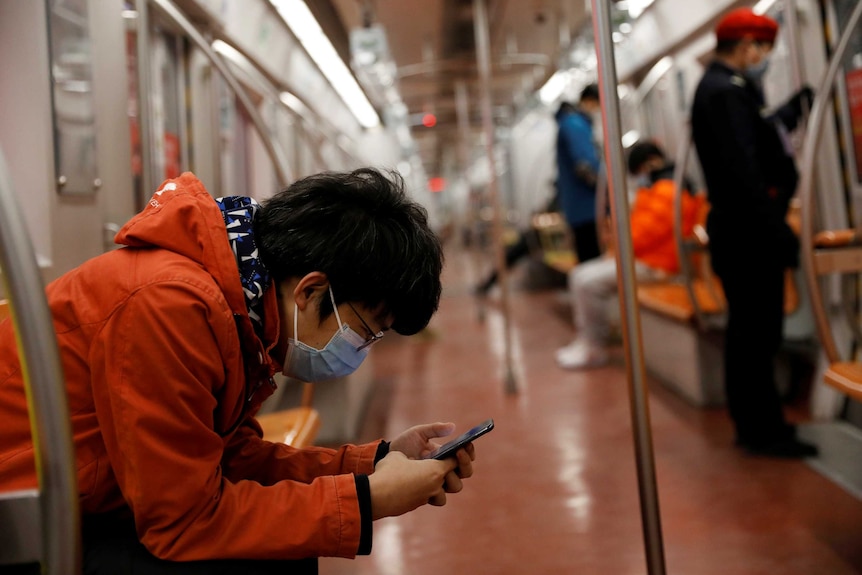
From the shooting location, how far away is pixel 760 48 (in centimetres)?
290

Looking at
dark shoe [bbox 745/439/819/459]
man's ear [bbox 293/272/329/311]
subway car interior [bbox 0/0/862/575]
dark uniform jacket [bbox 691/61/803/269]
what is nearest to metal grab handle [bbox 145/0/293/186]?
subway car interior [bbox 0/0/862/575]

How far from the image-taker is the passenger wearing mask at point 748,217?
2.70 m

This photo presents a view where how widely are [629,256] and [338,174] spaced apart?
56 cm

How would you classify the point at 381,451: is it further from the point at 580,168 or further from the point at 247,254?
the point at 580,168

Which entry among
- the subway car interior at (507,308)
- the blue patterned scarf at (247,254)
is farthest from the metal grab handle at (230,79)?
the blue patterned scarf at (247,254)

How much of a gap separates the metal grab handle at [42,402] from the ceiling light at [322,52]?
3644 millimetres

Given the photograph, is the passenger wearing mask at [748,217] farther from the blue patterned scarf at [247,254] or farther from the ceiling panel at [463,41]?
the ceiling panel at [463,41]

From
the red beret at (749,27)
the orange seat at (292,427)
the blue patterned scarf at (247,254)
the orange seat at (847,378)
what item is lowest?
the orange seat at (292,427)

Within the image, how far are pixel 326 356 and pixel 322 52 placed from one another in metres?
4.70

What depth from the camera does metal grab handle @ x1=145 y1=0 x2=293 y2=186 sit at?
1963 mm

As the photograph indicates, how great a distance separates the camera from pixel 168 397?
96cm

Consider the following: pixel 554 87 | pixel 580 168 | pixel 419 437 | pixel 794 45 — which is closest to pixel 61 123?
pixel 419 437

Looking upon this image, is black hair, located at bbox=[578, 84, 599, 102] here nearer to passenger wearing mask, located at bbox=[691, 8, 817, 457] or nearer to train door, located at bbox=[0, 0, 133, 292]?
passenger wearing mask, located at bbox=[691, 8, 817, 457]

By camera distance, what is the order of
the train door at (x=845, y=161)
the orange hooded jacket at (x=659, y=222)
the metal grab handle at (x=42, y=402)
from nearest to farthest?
the metal grab handle at (x=42, y=402) → the train door at (x=845, y=161) → the orange hooded jacket at (x=659, y=222)
